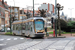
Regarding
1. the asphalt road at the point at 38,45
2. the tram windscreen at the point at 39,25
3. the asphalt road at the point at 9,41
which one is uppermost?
the tram windscreen at the point at 39,25

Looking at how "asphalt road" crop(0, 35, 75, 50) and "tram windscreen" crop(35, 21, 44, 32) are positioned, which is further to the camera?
"tram windscreen" crop(35, 21, 44, 32)

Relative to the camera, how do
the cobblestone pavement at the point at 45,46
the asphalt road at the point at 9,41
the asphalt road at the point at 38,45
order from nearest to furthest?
the cobblestone pavement at the point at 45,46, the asphalt road at the point at 38,45, the asphalt road at the point at 9,41

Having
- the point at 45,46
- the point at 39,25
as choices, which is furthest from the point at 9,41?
the point at 45,46

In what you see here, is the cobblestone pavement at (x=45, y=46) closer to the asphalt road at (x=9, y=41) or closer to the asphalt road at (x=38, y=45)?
the asphalt road at (x=38, y=45)

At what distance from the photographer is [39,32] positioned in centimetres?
2847

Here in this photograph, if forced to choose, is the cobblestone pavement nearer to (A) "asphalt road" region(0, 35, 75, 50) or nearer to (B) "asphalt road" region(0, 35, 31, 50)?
(A) "asphalt road" region(0, 35, 75, 50)

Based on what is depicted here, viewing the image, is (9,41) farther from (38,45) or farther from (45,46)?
(45,46)

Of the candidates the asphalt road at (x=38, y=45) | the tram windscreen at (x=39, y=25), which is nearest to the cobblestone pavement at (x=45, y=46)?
the asphalt road at (x=38, y=45)

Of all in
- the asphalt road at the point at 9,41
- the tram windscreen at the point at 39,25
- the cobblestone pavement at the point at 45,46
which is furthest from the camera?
the tram windscreen at the point at 39,25

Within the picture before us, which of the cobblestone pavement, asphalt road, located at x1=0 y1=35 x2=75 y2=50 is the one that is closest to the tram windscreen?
asphalt road, located at x1=0 y1=35 x2=75 y2=50

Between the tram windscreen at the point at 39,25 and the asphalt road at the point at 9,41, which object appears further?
the tram windscreen at the point at 39,25

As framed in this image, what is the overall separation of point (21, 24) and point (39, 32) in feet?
22.4

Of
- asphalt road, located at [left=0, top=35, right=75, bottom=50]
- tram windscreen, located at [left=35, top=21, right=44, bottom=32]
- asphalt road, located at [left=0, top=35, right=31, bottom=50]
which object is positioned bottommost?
asphalt road, located at [left=0, top=35, right=31, bottom=50]

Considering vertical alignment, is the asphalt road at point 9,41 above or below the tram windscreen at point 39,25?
below
